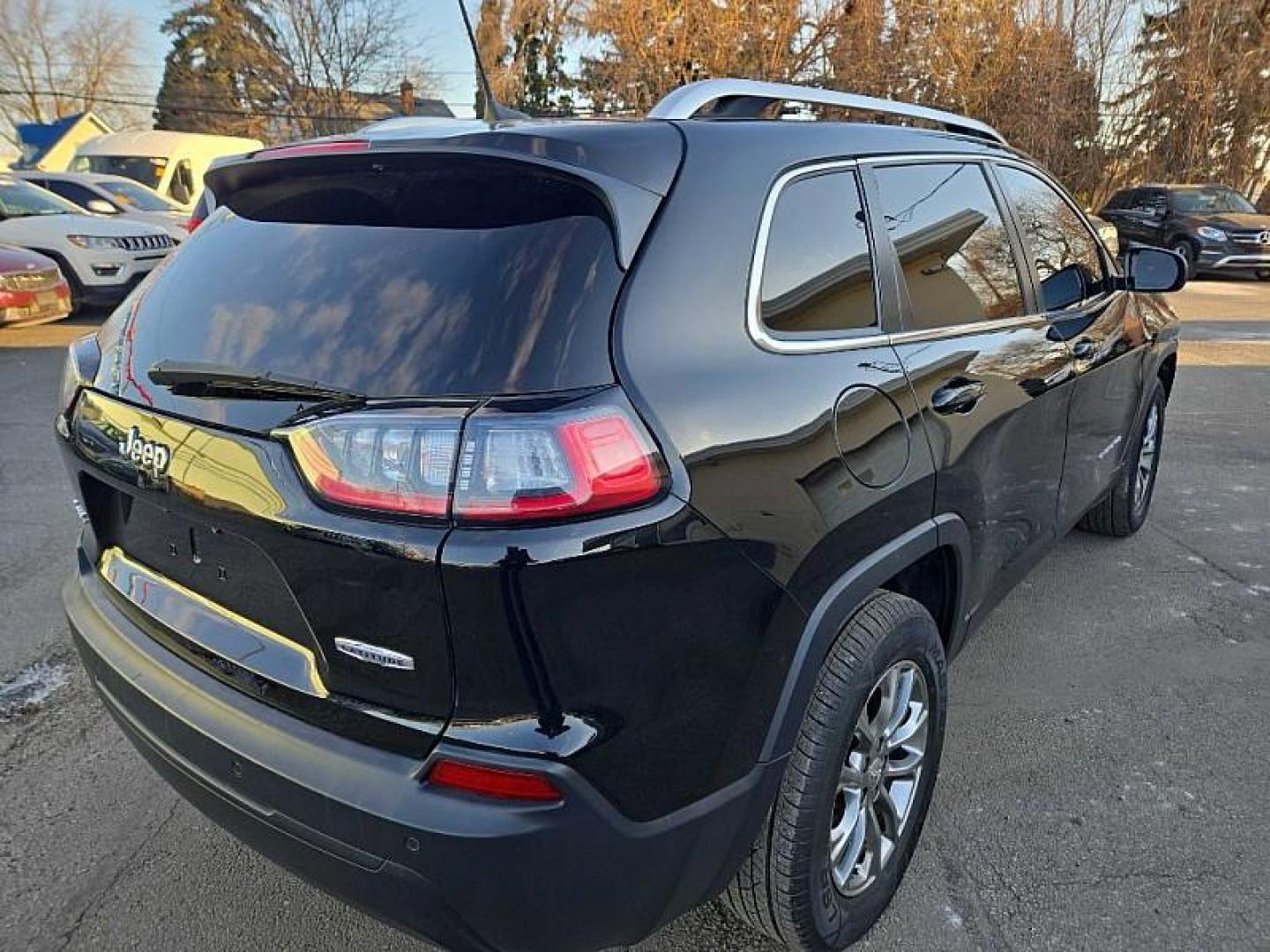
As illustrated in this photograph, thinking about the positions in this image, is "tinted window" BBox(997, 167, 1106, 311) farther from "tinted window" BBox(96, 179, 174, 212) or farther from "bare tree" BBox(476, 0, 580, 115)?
"bare tree" BBox(476, 0, 580, 115)

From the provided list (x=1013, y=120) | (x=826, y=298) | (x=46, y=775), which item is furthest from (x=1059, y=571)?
(x=1013, y=120)

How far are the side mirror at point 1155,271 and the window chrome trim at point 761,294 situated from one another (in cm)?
211

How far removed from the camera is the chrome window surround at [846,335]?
1780mm

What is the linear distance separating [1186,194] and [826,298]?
65.1 ft

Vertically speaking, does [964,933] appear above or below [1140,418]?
below

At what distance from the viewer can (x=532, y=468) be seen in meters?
1.43

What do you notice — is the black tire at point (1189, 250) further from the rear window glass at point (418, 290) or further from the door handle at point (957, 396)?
the rear window glass at point (418, 290)

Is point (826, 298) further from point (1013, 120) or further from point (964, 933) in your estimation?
point (1013, 120)

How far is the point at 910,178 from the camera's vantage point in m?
2.41

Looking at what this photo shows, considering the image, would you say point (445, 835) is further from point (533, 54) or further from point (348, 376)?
point (533, 54)

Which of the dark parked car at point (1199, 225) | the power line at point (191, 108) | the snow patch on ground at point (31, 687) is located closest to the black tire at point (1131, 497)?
the snow patch on ground at point (31, 687)

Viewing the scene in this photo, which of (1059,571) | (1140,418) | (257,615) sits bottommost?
(1059,571)

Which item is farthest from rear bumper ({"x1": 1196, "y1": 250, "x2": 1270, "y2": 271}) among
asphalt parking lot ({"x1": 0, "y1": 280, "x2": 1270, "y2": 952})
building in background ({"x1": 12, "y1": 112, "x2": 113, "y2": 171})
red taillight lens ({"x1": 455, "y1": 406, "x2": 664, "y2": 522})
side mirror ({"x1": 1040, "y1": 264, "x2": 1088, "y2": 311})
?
building in background ({"x1": 12, "y1": 112, "x2": 113, "y2": 171})

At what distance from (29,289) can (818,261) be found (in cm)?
976
